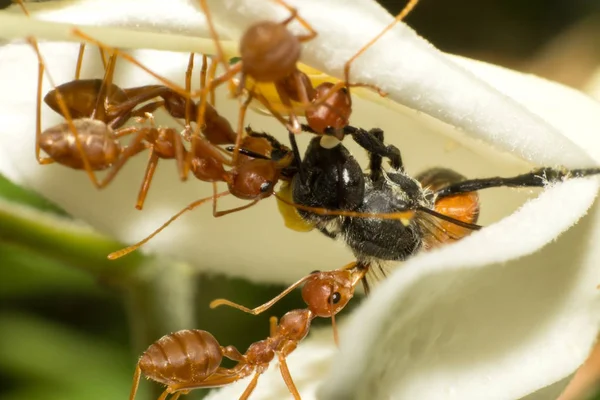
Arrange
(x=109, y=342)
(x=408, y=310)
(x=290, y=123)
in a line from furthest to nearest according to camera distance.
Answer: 1. (x=109, y=342)
2. (x=290, y=123)
3. (x=408, y=310)

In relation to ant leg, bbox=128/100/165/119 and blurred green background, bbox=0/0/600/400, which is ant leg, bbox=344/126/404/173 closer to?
ant leg, bbox=128/100/165/119

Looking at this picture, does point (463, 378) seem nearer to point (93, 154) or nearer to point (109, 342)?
point (93, 154)

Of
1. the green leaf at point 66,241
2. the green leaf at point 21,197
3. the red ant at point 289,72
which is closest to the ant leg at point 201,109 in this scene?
the red ant at point 289,72

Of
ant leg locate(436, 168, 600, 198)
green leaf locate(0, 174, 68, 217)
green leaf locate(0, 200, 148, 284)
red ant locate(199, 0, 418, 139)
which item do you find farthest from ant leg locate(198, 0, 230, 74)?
green leaf locate(0, 174, 68, 217)

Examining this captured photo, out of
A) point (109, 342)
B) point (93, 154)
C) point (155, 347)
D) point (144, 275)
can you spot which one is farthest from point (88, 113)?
point (109, 342)

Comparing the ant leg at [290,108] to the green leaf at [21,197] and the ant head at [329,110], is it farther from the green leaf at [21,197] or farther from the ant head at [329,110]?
the green leaf at [21,197]

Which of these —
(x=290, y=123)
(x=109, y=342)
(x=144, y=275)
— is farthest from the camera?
(x=109, y=342)
